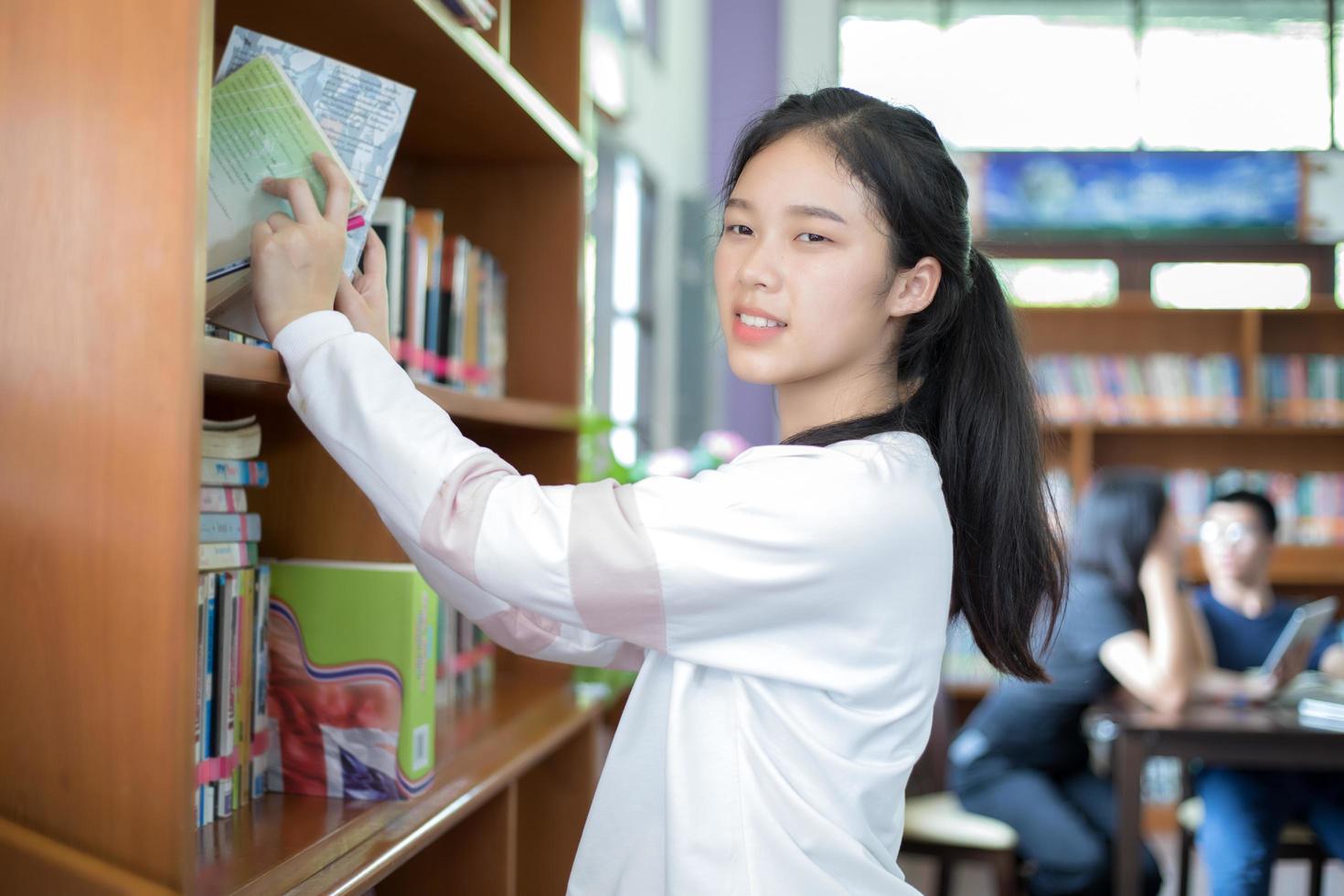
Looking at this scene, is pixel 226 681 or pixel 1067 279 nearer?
pixel 226 681

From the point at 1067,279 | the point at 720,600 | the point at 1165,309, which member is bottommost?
the point at 720,600

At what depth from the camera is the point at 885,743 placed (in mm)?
1110

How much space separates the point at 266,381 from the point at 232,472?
188 mm

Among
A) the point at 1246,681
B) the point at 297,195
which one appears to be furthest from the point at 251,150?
the point at 1246,681

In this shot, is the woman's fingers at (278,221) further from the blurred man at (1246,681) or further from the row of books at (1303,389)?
the row of books at (1303,389)

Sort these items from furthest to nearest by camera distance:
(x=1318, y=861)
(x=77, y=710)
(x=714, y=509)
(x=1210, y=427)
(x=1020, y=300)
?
(x=1020, y=300), (x=1210, y=427), (x=1318, y=861), (x=714, y=509), (x=77, y=710)

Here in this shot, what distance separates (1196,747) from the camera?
2.80 m

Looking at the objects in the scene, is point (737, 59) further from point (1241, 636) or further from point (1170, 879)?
point (1170, 879)

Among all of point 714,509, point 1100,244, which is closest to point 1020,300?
point 1100,244

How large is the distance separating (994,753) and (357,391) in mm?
2540

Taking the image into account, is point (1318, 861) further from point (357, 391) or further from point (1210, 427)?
point (357, 391)

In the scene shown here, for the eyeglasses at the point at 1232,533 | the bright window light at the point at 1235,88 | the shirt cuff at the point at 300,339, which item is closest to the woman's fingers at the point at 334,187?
the shirt cuff at the point at 300,339

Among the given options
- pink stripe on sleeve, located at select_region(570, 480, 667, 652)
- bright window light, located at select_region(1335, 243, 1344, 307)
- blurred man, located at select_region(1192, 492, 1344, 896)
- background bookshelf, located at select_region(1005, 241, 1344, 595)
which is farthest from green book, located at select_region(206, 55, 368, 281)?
bright window light, located at select_region(1335, 243, 1344, 307)

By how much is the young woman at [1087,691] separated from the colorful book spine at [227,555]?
87.1 inches
